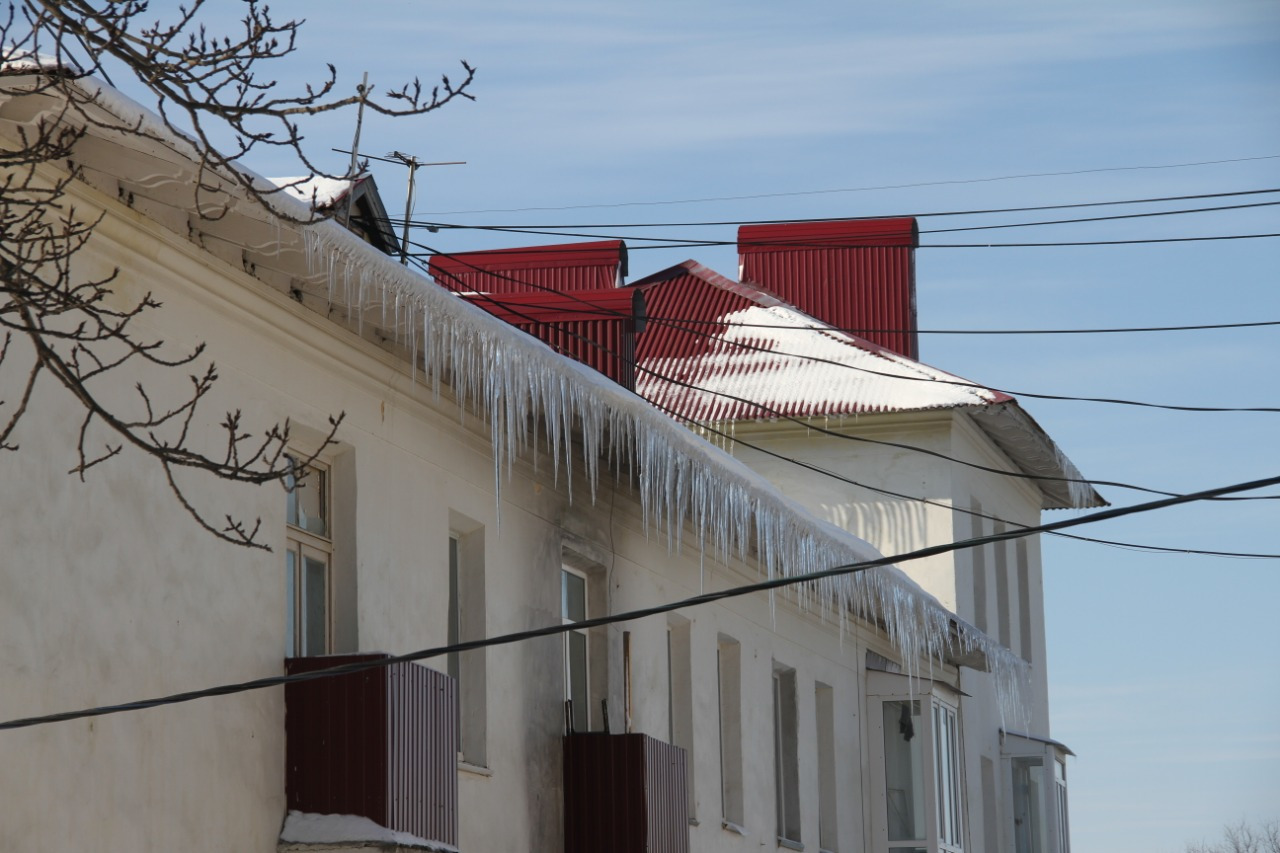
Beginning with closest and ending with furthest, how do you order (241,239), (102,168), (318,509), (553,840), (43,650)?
(43,650) → (102,168) → (241,239) → (318,509) → (553,840)

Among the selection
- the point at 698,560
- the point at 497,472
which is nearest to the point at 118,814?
the point at 497,472

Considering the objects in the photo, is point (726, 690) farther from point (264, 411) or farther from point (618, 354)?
point (264, 411)

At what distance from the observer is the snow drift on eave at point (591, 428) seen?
32.8ft

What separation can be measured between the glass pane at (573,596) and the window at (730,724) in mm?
2624

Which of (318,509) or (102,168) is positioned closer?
(102,168)

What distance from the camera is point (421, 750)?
10.2 m

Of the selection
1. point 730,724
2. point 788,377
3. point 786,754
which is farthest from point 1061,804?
point 730,724

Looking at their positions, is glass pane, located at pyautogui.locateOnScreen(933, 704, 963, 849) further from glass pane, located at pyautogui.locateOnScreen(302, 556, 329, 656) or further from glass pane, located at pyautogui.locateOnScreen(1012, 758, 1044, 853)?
glass pane, located at pyautogui.locateOnScreen(302, 556, 329, 656)

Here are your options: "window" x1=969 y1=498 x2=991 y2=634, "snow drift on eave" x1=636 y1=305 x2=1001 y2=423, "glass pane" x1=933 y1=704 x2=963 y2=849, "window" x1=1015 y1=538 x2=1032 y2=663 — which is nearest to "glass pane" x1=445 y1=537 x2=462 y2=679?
"glass pane" x1=933 y1=704 x2=963 y2=849

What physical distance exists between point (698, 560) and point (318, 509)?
6141 millimetres

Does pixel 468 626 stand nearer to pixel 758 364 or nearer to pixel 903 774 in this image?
pixel 903 774

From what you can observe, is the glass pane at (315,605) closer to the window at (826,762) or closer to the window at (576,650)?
the window at (576,650)

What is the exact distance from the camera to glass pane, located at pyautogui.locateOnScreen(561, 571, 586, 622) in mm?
14332

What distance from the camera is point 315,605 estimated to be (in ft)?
35.6
